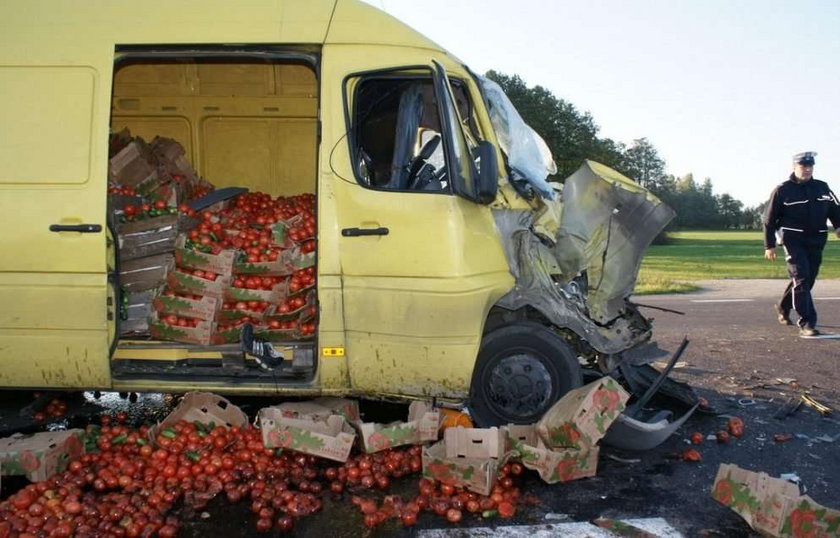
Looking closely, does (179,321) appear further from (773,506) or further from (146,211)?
(773,506)

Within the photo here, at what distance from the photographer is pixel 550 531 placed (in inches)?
139

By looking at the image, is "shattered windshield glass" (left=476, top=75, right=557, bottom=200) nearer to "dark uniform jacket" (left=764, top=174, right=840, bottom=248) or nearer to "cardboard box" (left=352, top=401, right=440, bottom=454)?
"cardboard box" (left=352, top=401, right=440, bottom=454)

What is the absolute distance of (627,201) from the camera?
5070 mm

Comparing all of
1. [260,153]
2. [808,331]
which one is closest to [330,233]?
[260,153]

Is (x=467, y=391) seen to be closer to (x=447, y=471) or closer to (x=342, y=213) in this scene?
(x=447, y=471)

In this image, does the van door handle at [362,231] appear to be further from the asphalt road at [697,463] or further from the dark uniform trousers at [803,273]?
the dark uniform trousers at [803,273]

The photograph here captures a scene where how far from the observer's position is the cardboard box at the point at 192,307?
16.4ft

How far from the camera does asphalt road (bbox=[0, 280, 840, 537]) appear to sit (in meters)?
3.59

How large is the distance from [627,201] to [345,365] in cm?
235

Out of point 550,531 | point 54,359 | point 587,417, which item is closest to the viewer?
point 550,531

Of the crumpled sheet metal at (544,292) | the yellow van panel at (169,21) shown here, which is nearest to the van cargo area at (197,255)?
the yellow van panel at (169,21)

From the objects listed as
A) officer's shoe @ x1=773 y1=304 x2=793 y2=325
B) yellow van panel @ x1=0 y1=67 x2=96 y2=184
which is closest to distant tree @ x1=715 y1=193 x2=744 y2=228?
officer's shoe @ x1=773 y1=304 x2=793 y2=325

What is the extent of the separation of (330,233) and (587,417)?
6.31 feet

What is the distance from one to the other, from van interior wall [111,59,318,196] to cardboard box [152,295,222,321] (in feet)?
7.87
